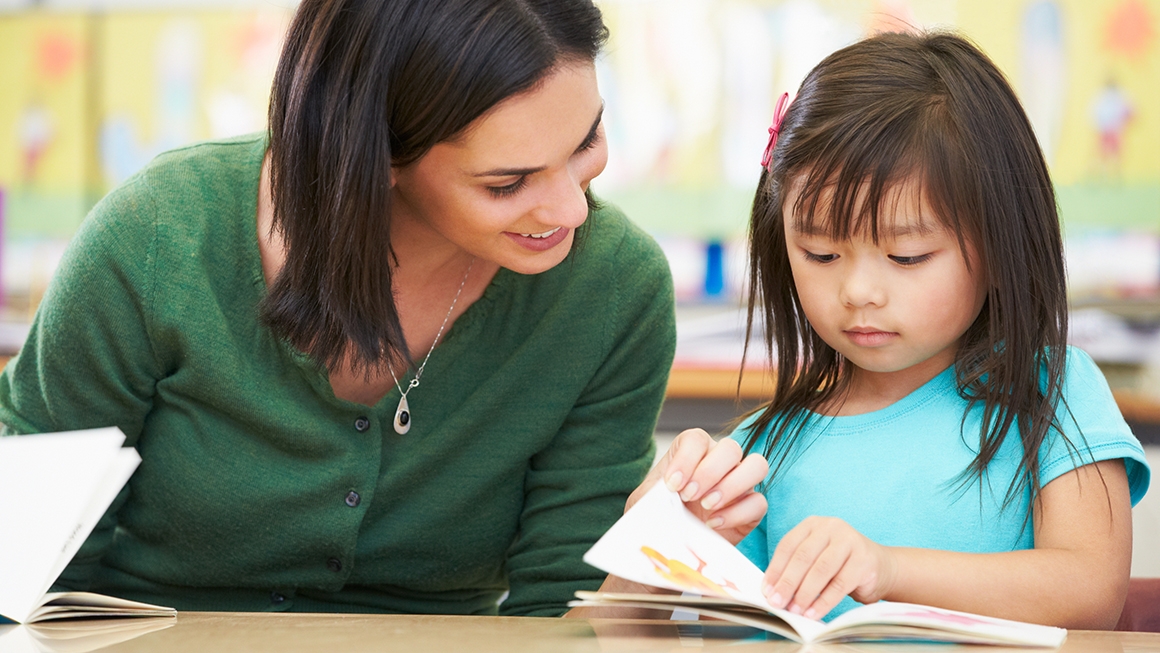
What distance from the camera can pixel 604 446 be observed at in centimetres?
133

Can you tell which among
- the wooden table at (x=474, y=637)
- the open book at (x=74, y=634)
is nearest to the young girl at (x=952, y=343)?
the wooden table at (x=474, y=637)

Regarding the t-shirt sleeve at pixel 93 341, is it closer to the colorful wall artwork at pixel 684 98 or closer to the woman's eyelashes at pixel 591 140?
the woman's eyelashes at pixel 591 140

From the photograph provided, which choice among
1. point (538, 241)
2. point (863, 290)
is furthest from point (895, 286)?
point (538, 241)

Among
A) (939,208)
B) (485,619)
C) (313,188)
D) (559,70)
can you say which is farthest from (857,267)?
(313,188)

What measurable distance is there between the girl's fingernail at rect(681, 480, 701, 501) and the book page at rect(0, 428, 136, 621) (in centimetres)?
51

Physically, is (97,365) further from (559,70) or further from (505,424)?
(559,70)

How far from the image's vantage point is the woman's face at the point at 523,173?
1052 mm

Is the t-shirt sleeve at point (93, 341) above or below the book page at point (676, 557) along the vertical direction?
above

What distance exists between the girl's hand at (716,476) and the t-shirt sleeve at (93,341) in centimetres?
62

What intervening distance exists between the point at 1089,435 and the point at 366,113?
73 cm

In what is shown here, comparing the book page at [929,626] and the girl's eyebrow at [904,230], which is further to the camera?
the girl's eyebrow at [904,230]

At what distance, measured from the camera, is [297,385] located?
122 centimetres

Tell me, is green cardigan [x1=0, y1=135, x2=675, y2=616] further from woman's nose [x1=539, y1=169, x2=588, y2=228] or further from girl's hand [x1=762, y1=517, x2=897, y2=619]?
girl's hand [x1=762, y1=517, x2=897, y2=619]

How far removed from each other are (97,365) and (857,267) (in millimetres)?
809
